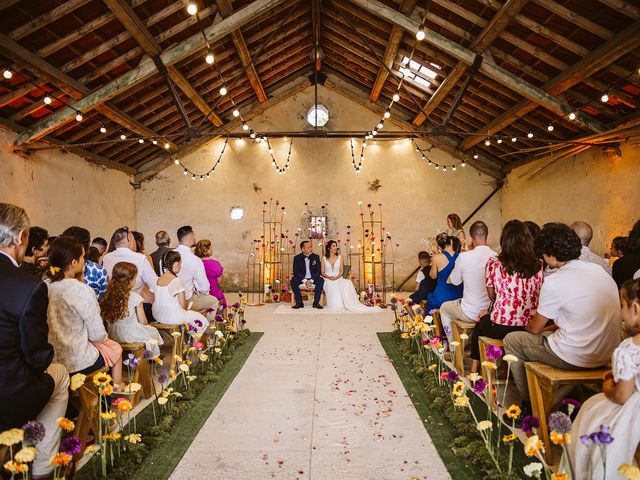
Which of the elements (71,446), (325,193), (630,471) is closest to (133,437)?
(71,446)

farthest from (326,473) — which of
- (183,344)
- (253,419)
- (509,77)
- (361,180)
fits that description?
(361,180)

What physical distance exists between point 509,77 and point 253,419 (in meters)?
6.32

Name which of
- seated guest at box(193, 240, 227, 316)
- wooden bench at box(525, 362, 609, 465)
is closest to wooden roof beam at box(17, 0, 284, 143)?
seated guest at box(193, 240, 227, 316)

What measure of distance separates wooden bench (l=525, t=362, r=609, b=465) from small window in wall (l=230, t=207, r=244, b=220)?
9423mm

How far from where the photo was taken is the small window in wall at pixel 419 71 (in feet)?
27.8

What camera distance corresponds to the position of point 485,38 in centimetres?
656

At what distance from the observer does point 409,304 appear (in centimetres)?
563

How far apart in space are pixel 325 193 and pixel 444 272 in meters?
6.82

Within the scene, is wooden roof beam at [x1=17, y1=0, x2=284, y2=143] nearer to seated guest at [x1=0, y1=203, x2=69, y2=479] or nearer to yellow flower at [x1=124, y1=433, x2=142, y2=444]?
seated guest at [x1=0, y1=203, x2=69, y2=479]

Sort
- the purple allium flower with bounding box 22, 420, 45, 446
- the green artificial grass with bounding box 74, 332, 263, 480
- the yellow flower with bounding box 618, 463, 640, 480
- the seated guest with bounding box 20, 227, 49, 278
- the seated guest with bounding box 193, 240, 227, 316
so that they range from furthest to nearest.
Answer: the seated guest with bounding box 193, 240, 227, 316
the seated guest with bounding box 20, 227, 49, 278
the green artificial grass with bounding box 74, 332, 263, 480
the purple allium flower with bounding box 22, 420, 45, 446
the yellow flower with bounding box 618, 463, 640, 480

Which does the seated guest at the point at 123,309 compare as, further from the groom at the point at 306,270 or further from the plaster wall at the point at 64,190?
the groom at the point at 306,270

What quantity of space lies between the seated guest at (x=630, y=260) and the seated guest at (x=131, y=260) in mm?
4040

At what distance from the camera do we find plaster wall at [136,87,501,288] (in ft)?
37.7

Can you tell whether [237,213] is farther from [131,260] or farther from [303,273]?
[131,260]
